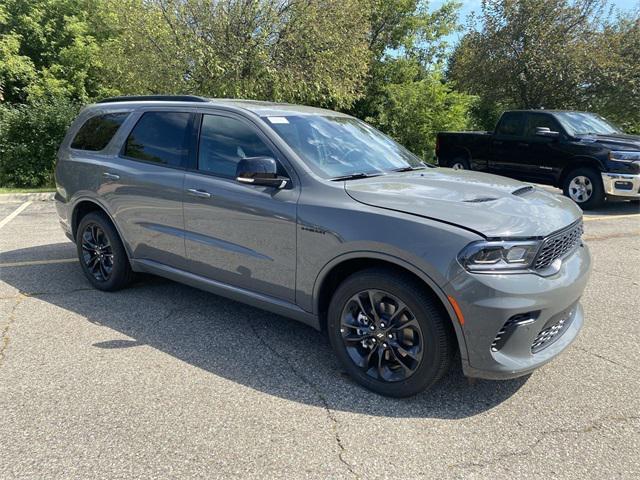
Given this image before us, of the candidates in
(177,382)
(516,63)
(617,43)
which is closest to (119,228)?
(177,382)

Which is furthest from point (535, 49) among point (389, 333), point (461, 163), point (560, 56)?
point (389, 333)

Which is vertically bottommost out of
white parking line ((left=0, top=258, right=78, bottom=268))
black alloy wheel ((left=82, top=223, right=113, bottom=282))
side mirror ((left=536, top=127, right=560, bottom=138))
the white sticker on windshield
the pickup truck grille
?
white parking line ((left=0, top=258, right=78, bottom=268))

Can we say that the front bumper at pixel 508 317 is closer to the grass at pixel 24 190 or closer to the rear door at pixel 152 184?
the rear door at pixel 152 184

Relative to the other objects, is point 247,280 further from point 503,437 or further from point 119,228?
point 503,437

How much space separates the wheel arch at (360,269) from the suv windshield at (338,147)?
67 centimetres

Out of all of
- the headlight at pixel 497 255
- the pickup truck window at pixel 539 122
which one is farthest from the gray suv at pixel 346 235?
the pickup truck window at pixel 539 122

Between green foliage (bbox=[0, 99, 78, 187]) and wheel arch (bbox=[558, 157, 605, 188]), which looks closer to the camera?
wheel arch (bbox=[558, 157, 605, 188])

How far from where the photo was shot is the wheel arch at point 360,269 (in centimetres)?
279

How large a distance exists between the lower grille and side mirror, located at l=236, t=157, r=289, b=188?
6.09ft

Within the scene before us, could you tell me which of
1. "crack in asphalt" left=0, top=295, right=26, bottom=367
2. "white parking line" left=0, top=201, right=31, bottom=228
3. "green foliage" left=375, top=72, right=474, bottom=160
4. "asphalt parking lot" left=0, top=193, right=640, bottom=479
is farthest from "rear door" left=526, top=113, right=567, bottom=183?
"white parking line" left=0, top=201, right=31, bottom=228

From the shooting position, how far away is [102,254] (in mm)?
4898

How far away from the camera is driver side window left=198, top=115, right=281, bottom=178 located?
374cm

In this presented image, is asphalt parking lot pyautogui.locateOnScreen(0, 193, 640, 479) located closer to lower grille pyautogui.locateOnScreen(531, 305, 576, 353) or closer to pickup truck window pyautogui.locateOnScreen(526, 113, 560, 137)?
lower grille pyautogui.locateOnScreen(531, 305, 576, 353)

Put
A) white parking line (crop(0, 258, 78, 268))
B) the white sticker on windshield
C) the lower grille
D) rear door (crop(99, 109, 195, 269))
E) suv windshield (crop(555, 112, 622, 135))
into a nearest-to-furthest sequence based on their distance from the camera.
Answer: the lower grille → the white sticker on windshield → rear door (crop(99, 109, 195, 269)) → white parking line (crop(0, 258, 78, 268)) → suv windshield (crop(555, 112, 622, 135))
